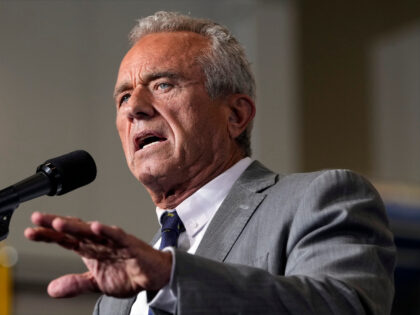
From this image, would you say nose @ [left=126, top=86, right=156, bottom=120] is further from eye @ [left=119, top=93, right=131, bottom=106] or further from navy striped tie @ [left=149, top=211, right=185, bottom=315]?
navy striped tie @ [left=149, top=211, right=185, bottom=315]

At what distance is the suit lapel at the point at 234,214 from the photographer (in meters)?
1.86

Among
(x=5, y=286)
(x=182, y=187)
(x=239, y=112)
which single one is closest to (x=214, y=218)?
(x=182, y=187)

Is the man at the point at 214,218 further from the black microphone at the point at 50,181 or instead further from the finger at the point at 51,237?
the black microphone at the point at 50,181

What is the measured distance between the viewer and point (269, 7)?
5777 mm

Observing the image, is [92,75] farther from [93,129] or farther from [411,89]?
[411,89]

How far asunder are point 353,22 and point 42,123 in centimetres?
260

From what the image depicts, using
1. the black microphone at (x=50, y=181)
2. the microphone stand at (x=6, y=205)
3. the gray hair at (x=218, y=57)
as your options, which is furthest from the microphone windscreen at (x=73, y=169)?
the gray hair at (x=218, y=57)

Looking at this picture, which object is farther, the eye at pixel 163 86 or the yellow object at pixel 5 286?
the yellow object at pixel 5 286

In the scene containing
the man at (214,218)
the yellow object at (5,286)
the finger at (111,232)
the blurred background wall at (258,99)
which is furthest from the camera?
the blurred background wall at (258,99)

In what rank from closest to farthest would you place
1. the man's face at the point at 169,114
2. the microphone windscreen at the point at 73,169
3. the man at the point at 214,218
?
the man at the point at 214,218 → the microphone windscreen at the point at 73,169 → the man's face at the point at 169,114

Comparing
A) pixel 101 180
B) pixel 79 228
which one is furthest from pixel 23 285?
pixel 79 228

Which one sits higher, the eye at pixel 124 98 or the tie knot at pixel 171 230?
the eye at pixel 124 98

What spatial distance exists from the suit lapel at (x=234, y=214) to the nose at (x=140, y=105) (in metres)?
0.31

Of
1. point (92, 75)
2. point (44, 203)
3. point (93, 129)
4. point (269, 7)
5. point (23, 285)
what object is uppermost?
point (269, 7)
